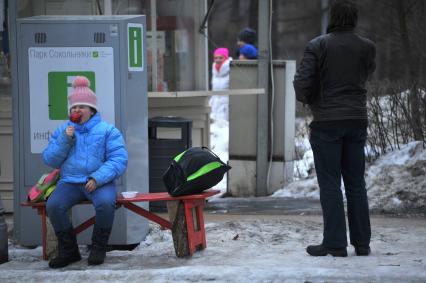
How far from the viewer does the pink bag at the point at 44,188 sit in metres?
6.29

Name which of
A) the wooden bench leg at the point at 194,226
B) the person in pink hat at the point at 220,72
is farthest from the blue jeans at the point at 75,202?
the person in pink hat at the point at 220,72

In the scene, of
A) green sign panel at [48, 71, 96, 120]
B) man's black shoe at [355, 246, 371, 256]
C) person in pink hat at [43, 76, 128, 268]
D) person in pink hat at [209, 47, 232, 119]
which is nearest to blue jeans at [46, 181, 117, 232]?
person in pink hat at [43, 76, 128, 268]

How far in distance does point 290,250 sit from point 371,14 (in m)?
9.85

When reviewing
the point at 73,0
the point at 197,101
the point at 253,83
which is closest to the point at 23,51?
the point at 73,0

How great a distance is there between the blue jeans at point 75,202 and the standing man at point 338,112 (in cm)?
156

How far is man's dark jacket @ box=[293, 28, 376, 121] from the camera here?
19.6 ft

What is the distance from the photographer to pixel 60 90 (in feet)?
22.1

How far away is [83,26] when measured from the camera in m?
6.69

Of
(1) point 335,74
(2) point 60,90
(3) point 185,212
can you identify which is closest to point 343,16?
(1) point 335,74

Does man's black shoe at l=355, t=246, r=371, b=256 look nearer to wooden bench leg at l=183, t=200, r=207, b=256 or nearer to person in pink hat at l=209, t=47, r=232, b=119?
wooden bench leg at l=183, t=200, r=207, b=256

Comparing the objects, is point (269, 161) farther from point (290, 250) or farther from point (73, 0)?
point (290, 250)

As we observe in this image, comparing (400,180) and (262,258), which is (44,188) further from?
(400,180)

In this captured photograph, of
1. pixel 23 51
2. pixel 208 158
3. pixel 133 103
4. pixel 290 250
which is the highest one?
pixel 23 51

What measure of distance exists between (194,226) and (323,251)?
3.30ft
